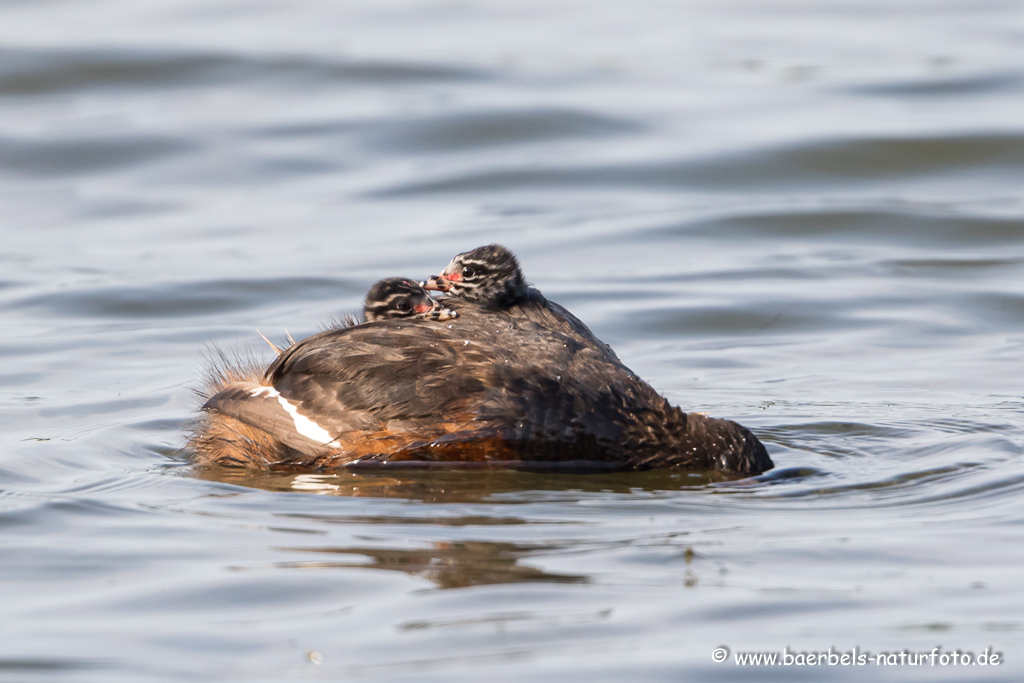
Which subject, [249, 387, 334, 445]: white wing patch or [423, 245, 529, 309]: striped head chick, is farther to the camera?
[423, 245, 529, 309]: striped head chick

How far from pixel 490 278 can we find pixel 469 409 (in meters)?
1.09

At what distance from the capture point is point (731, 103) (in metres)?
18.2

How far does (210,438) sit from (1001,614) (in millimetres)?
3733

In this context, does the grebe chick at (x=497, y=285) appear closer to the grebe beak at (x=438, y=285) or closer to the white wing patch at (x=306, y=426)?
the grebe beak at (x=438, y=285)

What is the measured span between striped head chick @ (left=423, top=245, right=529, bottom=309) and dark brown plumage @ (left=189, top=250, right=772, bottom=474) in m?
0.45

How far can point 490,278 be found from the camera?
24.1 feet

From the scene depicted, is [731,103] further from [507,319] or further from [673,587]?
[673,587]

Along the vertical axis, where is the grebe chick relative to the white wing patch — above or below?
above

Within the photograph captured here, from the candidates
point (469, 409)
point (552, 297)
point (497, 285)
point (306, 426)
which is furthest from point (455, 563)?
point (552, 297)

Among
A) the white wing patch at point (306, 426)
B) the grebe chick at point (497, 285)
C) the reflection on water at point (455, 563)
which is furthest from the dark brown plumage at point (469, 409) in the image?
the reflection on water at point (455, 563)

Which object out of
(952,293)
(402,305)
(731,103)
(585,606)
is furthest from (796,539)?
(731,103)

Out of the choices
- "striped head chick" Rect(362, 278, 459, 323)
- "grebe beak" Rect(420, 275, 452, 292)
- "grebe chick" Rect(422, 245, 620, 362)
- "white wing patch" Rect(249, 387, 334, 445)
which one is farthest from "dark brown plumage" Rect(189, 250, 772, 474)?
"grebe beak" Rect(420, 275, 452, 292)

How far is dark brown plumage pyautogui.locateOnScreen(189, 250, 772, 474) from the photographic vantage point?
6.45 m

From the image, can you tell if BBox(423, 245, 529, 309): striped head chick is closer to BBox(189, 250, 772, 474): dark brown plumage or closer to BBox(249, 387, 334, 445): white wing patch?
BBox(189, 250, 772, 474): dark brown plumage
